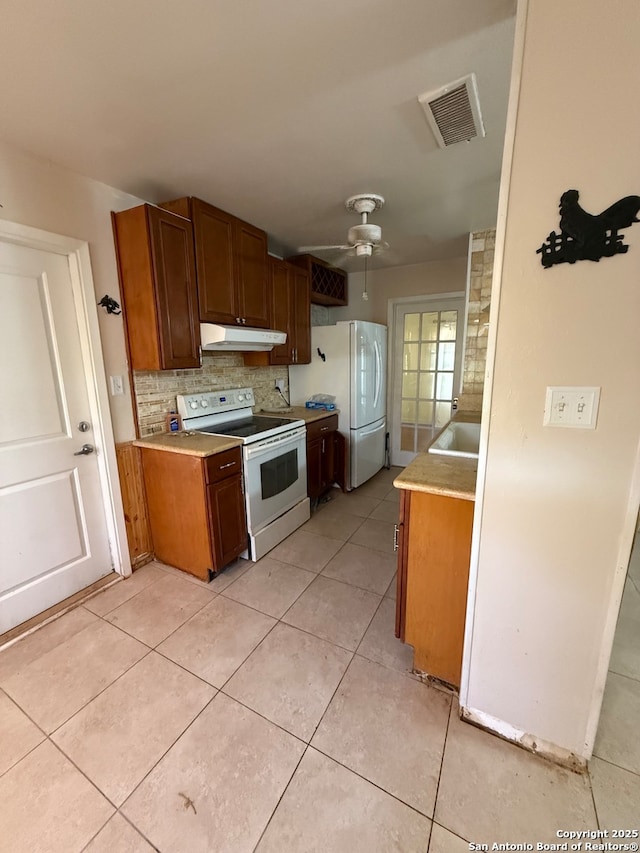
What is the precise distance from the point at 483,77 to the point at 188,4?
1039 mm

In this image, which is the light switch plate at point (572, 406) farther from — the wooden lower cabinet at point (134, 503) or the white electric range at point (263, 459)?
the wooden lower cabinet at point (134, 503)

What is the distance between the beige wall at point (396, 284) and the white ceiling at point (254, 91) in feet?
4.90

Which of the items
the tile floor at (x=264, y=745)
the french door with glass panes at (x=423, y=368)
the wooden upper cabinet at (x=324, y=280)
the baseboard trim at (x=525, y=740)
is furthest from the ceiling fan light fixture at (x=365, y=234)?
the baseboard trim at (x=525, y=740)

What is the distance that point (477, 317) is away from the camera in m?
2.83

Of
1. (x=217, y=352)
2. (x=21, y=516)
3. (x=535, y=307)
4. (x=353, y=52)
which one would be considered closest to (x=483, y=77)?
(x=353, y=52)

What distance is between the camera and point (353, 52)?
1.17 m

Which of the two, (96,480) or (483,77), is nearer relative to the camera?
(483,77)


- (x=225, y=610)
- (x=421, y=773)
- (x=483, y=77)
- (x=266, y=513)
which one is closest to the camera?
(x=421, y=773)

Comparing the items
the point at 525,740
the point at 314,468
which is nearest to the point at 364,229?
the point at 314,468

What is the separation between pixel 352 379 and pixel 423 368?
117cm

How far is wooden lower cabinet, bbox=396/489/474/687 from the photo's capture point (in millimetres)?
1327

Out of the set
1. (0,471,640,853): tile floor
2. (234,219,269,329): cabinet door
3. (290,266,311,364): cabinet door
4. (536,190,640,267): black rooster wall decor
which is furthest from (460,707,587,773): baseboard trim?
(290,266,311,364): cabinet door

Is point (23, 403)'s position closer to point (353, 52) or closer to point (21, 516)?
point (21, 516)

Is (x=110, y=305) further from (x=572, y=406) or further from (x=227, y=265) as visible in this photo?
(x=572, y=406)
